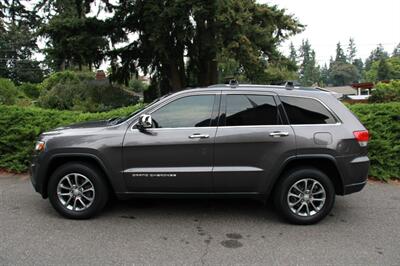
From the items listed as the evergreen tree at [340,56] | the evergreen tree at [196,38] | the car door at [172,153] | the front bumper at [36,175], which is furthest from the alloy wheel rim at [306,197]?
the evergreen tree at [340,56]

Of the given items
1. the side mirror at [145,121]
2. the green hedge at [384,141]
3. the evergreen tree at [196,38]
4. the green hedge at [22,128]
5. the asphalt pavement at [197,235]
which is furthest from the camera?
the evergreen tree at [196,38]

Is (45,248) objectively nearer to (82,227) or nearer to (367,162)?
(82,227)

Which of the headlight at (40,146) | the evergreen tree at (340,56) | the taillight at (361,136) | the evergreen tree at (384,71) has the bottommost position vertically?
the headlight at (40,146)

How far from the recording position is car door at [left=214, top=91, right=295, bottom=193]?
5.10 meters

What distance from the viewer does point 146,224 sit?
5223 mm

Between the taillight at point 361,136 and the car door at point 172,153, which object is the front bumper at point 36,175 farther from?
the taillight at point 361,136

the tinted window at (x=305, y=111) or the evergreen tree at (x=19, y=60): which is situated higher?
the evergreen tree at (x=19, y=60)

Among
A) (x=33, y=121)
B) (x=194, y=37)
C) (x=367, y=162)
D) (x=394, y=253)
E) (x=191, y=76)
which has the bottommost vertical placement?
(x=394, y=253)

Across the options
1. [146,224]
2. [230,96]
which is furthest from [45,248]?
[230,96]

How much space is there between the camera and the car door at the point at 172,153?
5121 millimetres

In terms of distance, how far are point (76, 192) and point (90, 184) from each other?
0.72ft

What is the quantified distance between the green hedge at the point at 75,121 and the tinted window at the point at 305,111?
2730mm

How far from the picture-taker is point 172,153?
16.8ft

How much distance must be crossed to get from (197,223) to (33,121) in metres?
4.58
